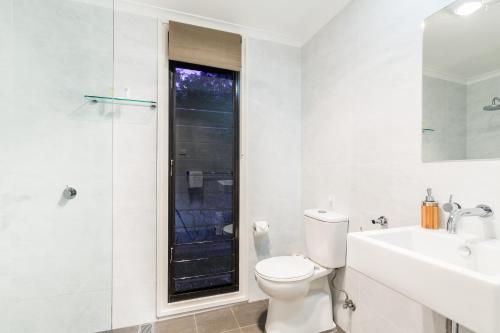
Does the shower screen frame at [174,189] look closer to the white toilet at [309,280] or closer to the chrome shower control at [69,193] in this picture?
the white toilet at [309,280]

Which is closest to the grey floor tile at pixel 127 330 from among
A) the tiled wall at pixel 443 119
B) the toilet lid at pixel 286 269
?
the toilet lid at pixel 286 269

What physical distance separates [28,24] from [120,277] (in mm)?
1662

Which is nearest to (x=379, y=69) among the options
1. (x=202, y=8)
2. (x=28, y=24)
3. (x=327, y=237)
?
(x=327, y=237)

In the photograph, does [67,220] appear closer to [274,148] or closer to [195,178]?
[195,178]

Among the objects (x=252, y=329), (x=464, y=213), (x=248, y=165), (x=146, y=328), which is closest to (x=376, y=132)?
(x=464, y=213)

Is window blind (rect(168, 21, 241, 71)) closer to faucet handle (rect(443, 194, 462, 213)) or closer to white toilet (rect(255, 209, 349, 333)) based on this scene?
white toilet (rect(255, 209, 349, 333))

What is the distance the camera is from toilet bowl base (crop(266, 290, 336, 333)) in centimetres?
154

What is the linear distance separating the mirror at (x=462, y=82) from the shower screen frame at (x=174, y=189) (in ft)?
4.38

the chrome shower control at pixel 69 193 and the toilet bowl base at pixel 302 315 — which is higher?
the chrome shower control at pixel 69 193

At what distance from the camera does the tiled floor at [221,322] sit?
163cm

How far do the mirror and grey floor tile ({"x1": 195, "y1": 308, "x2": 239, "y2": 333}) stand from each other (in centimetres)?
167

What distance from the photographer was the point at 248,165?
1.98 metres

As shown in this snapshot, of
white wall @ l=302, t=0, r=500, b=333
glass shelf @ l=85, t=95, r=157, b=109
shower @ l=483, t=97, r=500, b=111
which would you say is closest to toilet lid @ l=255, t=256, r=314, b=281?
white wall @ l=302, t=0, r=500, b=333

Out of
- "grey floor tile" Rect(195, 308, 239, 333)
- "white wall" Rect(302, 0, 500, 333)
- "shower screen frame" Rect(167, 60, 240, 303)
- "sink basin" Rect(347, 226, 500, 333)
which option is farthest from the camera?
"shower screen frame" Rect(167, 60, 240, 303)
